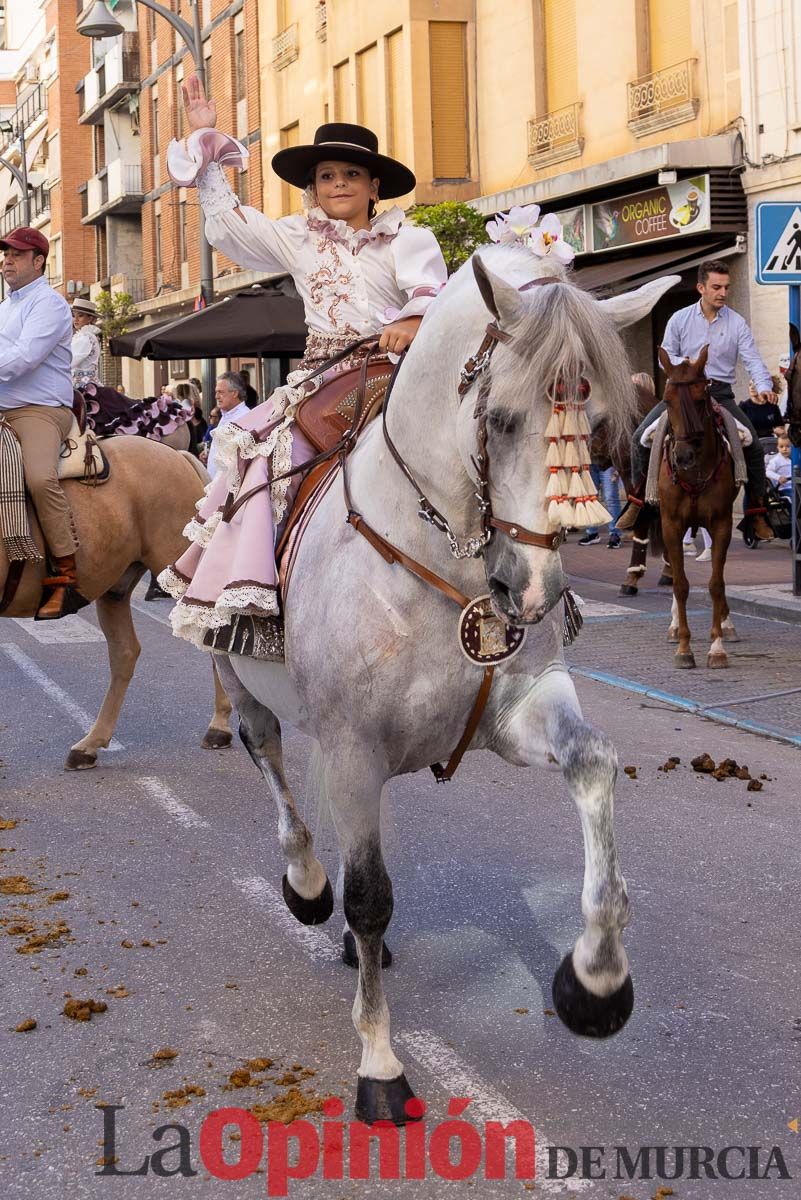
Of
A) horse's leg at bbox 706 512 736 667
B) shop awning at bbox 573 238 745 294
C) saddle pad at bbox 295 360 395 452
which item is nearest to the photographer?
saddle pad at bbox 295 360 395 452

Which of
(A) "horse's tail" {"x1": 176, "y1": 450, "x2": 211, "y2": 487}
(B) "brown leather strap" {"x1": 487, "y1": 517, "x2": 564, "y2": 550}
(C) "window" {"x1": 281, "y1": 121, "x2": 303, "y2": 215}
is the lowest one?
(B) "brown leather strap" {"x1": 487, "y1": 517, "x2": 564, "y2": 550}

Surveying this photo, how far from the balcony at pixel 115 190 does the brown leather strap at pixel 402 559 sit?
53.8 metres

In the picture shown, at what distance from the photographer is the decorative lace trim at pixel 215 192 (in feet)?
17.2

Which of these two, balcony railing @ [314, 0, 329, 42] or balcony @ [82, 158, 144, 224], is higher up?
balcony @ [82, 158, 144, 224]

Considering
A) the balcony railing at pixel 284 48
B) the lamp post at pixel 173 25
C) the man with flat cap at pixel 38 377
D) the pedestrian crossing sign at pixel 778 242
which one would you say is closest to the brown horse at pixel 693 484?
the pedestrian crossing sign at pixel 778 242

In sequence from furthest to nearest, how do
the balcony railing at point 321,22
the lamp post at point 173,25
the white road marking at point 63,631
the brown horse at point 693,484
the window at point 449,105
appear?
the balcony railing at point 321,22 → the window at point 449,105 → the lamp post at point 173,25 → the white road marking at point 63,631 → the brown horse at point 693,484

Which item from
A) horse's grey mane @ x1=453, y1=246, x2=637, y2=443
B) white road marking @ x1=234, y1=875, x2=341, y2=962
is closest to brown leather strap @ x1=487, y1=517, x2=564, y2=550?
horse's grey mane @ x1=453, y1=246, x2=637, y2=443

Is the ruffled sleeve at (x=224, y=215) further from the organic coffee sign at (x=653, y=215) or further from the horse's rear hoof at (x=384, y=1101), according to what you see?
the organic coffee sign at (x=653, y=215)

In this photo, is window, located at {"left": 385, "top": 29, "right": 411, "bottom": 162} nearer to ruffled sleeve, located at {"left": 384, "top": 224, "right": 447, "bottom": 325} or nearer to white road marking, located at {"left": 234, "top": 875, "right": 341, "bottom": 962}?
white road marking, located at {"left": 234, "top": 875, "right": 341, "bottom": 962}

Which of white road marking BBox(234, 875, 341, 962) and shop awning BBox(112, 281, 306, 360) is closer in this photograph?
white road marking BBox(234, 875, 341, 962)

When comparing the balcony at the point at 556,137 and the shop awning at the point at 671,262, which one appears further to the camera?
the balcony at the point at 556,137

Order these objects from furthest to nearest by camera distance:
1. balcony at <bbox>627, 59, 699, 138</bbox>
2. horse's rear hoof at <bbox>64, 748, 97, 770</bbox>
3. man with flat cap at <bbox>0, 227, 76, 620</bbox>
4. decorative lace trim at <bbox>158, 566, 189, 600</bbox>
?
balcony at <bbox>627, 59, 699, 138</bbox>, horse's rear hoof at <bbox>64, 748, 97, 770</bbox>, man with flat cap at <bbox>0, 227, 76, 620</bbox>, decorative lace trim at <bbox>158, 566, 189, 600</bbox>

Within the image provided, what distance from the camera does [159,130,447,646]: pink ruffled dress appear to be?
484cm

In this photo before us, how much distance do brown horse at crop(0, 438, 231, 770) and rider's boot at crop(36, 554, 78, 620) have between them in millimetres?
60
